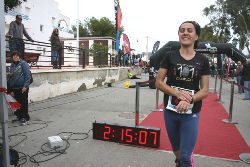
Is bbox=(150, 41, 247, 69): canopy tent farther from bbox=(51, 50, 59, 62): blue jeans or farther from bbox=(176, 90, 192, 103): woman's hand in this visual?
bbox=(176, 90, 192, 103): woman's hand

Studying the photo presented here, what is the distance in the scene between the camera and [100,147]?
5.89 metres

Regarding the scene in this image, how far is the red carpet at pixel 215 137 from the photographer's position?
5.82 m

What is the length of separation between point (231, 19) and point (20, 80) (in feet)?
155

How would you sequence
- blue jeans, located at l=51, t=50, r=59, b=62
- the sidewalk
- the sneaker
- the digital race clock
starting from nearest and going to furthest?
1. the sidewalk
2. the digital race clock
3. the sneaker
4. blue jeans, located at l=51, t=50, r=59, b=62

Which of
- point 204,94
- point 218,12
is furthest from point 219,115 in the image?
point 218,12

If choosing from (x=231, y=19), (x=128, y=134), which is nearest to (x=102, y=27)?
(x=231, y=19)

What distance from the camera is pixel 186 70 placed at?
134 inches

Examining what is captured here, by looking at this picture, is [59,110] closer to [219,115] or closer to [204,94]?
[219,115]

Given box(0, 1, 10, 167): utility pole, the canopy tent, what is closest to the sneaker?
box(0, 1, 10, 167): utility pole

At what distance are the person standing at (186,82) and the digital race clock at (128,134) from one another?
2273 mm

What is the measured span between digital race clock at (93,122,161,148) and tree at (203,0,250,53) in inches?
1532

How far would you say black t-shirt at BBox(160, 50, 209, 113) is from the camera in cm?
341

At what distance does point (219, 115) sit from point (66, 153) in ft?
19.3

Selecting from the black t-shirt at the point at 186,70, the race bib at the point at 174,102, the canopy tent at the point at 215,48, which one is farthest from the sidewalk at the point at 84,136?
the canopy tent at the point at 215,48
